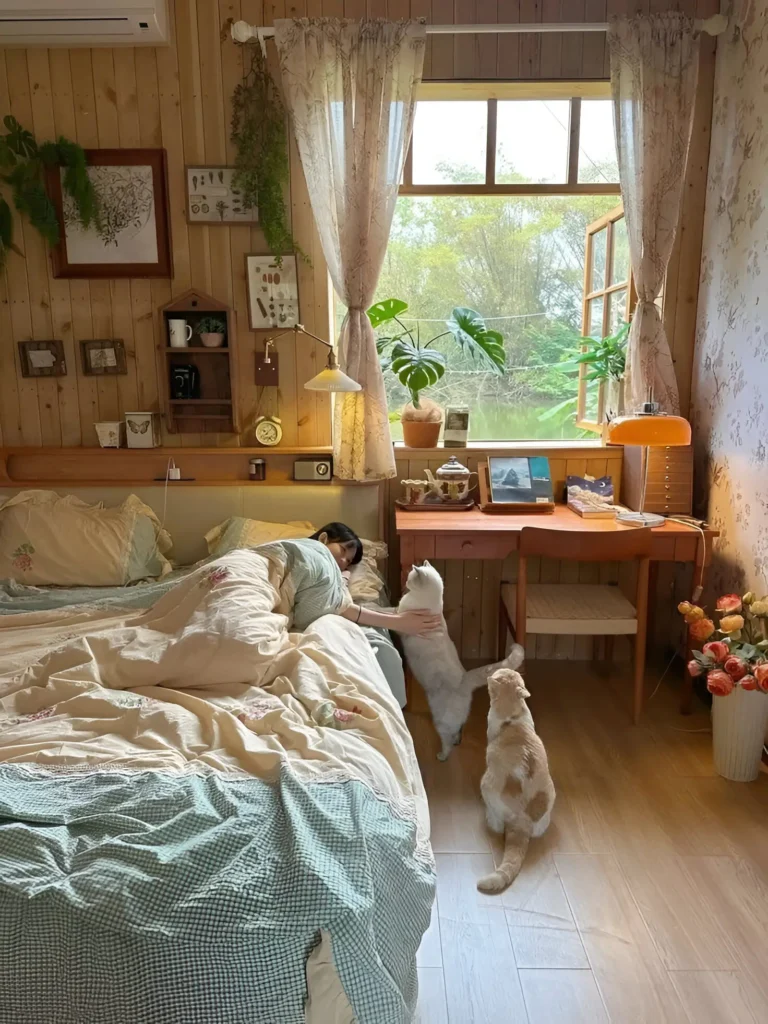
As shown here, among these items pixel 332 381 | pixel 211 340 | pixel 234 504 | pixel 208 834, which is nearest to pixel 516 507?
pixel 332 381

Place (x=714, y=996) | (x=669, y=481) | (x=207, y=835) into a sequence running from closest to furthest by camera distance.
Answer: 1. (x=207, y=835)
2. (x=714, y=996)
3. (x=669, y=481)

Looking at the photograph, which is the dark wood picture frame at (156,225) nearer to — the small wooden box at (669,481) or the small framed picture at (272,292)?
the small framed picture at (272,292)

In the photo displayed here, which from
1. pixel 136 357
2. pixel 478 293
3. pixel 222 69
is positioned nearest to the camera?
pixel 222 69

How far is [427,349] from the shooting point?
10.8 feet

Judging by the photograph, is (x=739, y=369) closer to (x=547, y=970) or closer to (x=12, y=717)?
(x=547, y=970)

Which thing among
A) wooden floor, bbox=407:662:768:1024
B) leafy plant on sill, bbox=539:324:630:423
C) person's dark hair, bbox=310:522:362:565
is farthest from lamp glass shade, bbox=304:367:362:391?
wooden floor, bbox=407:662:768:1024

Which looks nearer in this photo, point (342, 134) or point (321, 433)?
point (342, 134)

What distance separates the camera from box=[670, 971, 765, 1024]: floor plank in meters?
1.50

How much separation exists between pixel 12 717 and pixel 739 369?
8.56 feet

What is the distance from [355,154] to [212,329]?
2.97 feet

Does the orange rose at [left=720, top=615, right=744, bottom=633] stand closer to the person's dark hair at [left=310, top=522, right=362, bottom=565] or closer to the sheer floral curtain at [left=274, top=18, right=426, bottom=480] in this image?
the person's dark hair at [left=310, top=522, right=362, bottom=565]

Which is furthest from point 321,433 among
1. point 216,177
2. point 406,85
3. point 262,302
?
point 406,85

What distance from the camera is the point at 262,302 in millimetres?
3072

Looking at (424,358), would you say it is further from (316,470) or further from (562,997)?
(562,997)
